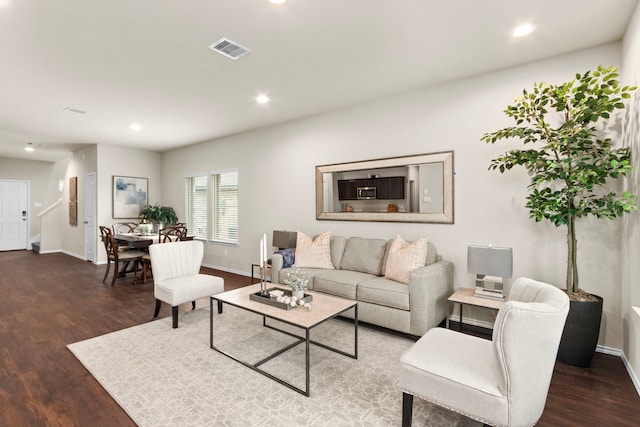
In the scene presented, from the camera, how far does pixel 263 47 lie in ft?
9.53

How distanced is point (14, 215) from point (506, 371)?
13009 millimetres

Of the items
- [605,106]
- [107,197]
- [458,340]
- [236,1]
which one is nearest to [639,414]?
[458,340]

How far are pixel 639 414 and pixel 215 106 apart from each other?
17.2ft

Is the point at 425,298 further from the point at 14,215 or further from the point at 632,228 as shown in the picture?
the point at 14,215

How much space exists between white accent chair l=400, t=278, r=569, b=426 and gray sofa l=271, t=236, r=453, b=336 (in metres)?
1.23

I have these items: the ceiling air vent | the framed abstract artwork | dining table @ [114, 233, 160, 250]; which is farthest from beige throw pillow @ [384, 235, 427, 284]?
the framed abstract artwork

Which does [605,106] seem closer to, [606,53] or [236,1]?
[606,53]

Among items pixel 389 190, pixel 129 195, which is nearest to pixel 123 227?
pixel 129 195

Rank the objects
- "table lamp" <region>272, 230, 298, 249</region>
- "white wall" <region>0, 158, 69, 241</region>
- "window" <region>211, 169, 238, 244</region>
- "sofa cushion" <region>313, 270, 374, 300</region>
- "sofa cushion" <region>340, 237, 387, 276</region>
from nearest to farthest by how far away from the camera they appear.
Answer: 1. "sofa cushion" <region>313, 270, 374, 300</region>
2. "sofa cushion" <region>340, 237, 387, 276</region>
3. "table lamp" <region>272, 230, 298, 249</region>
4. "window" <region>211, 169, 238, 244</region>
5. "white wall" <region>0, 158, 69, 241</region>

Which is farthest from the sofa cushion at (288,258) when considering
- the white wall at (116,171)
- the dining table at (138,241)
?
the white wall at (116,171)

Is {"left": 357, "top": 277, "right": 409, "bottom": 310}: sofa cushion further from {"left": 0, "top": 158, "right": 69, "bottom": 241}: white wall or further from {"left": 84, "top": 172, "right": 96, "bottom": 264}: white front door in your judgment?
{"left": 0, "top": 158, "right": 69, "bottom": 241}: white wall

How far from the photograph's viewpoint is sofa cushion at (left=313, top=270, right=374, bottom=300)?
3500 mm

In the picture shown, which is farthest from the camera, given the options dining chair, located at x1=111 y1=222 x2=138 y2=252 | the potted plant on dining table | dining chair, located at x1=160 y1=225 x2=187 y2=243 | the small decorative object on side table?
the potted plant on dining table

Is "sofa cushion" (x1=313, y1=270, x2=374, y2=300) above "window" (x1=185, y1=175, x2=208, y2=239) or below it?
below
